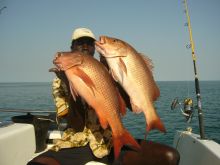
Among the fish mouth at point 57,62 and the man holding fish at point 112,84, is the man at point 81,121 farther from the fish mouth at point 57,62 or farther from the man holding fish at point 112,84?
the fish mouth at point 57,62

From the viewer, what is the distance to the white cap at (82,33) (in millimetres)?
3494

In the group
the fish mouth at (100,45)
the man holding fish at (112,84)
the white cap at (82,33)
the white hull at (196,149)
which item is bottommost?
the white hull at (196,149)

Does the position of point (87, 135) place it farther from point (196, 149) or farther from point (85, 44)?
point (196, 149)

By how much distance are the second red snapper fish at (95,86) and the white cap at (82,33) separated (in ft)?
3.01

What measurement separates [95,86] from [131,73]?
1.29 ft

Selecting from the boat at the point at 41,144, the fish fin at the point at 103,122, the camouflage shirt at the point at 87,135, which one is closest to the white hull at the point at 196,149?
the boat at the point at 41,144

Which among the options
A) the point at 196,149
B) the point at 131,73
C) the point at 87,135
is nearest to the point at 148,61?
the point at 131,73

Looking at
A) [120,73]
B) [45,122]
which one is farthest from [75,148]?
[45,122]

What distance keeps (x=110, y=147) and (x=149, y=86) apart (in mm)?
1015

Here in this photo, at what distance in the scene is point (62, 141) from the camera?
340 cm

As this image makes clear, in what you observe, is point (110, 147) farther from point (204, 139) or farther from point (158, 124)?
point (204, 139)

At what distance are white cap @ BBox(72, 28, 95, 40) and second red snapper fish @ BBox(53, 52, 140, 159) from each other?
0.92 m

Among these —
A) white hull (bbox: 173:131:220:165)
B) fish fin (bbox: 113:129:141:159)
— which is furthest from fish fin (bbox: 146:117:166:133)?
white hull (bbox: 173:131:220:165)

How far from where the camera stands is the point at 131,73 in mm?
2740
